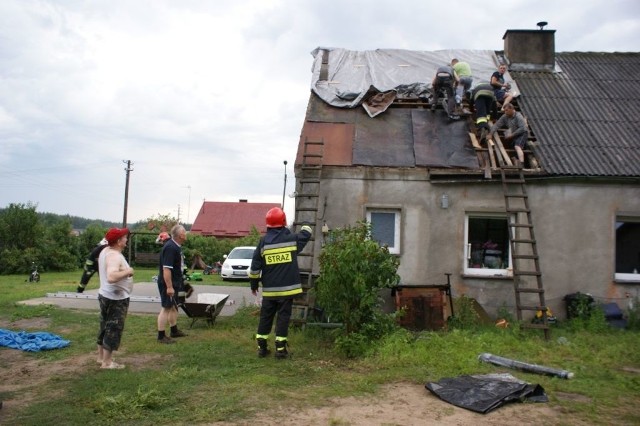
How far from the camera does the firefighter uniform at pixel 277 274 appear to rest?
745 cm

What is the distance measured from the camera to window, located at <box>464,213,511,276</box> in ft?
34.0

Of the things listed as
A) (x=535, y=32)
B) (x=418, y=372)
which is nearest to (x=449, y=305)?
(x=418, y=372)

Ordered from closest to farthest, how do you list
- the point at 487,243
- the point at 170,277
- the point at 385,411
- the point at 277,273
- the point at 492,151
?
the point at 385,411 < the point at 277,273 < the point at 170,277 < the point at 492,151 < the point at 487,243

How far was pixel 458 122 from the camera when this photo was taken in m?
11.5

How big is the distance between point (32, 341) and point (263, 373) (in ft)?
12.8

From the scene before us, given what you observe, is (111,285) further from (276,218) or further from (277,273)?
(276,218)

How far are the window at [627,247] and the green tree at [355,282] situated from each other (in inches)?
212

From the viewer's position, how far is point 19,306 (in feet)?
37.8

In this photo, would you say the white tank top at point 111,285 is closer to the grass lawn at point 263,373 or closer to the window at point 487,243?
the grass lawn at point 263,373

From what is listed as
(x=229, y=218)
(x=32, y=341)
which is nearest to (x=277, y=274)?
(x=32, y=341)

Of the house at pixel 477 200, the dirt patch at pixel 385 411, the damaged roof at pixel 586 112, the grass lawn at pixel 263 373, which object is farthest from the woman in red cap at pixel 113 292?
the damaged roof at pixel 586 112

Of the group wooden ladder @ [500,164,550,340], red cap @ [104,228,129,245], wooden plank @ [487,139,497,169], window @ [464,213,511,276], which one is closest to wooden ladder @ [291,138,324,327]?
window @ [464,213,511,276]

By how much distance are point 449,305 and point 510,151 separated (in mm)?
3367

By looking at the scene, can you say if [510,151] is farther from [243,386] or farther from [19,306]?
[19,306]
